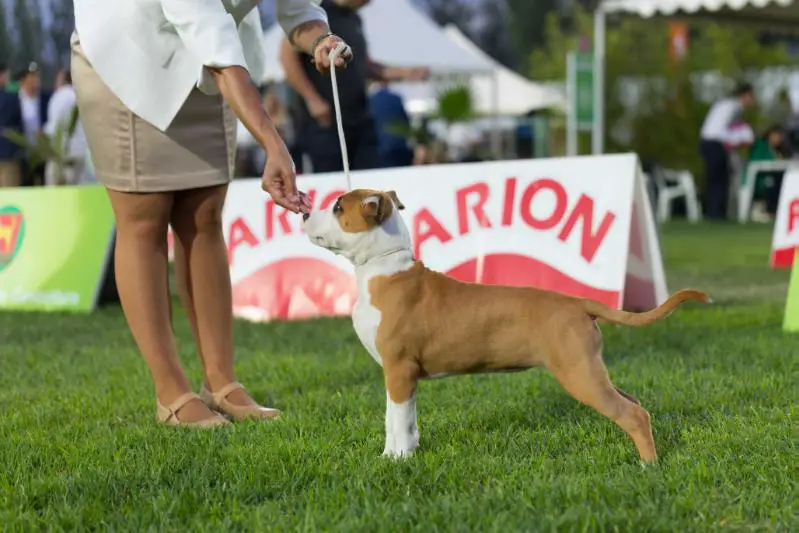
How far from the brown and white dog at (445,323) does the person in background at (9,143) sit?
1004 cm

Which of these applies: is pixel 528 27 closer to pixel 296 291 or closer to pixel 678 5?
pixel 678 5

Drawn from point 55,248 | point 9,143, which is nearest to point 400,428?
point 55,248

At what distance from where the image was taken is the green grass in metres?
2.59

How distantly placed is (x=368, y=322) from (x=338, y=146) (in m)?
3.99

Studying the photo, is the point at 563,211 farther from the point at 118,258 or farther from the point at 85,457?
the point at 85,457

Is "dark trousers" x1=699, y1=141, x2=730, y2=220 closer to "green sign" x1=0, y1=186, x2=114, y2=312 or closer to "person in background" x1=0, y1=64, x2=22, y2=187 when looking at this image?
"person in background" x1=0, y1=64, x2=22, y2=187

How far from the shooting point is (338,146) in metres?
7.04

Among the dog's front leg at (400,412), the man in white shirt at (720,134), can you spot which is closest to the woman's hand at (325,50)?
the dog's front leg at (400,412)

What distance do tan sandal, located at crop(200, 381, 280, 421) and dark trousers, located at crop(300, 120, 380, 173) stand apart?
3.10 meters

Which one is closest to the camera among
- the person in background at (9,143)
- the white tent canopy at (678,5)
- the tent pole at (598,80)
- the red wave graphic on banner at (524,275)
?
the red wave graphic on banner at (524,275)

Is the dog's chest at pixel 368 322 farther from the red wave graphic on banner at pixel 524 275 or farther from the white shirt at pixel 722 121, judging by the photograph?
the white shirt at pixel 722 121

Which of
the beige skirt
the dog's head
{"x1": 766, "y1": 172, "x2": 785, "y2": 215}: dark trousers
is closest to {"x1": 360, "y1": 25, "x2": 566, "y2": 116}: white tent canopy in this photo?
{"x1": 766, "y1": 172, "x2": 785, "y2": 215}: dark trousers

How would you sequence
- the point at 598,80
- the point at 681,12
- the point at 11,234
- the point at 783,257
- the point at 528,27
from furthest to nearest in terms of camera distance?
the point at 528,27 → the point at 598,80 → the point at 681,12 → the point at 783,257 → the point at 11,234

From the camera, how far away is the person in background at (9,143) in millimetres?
12352
